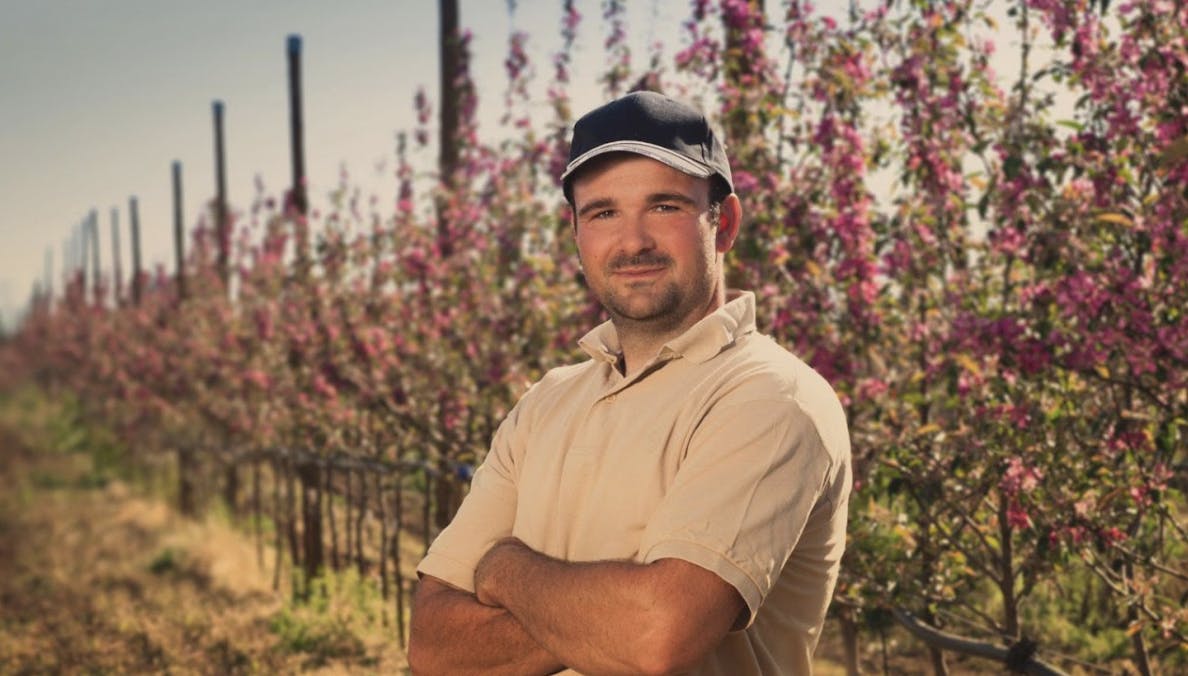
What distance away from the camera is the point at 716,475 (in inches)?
75.1

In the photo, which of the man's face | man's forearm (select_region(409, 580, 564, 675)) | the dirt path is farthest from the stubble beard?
the dirt path

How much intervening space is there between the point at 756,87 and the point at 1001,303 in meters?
1.39

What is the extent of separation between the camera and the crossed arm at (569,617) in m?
1.87

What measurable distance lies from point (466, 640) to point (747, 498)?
0.71 m

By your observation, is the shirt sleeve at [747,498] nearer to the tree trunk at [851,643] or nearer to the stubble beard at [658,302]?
the stubble beard at [658,302]

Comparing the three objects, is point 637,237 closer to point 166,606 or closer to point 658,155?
point 658,155

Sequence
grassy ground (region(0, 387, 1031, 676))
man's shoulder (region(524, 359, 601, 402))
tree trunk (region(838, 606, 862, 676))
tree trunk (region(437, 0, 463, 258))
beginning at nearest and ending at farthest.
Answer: man's shoulder (region(524, 359, 601, 402))
tree trunk (region(838, 606, 862, 676))
grassy ground (region(0, 387, 1031, 676))
tree trunk (region(437, 0, 463, 258))

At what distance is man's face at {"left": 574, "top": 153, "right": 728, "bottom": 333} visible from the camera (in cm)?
217

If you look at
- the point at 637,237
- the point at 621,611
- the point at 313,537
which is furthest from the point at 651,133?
the point at 313,537

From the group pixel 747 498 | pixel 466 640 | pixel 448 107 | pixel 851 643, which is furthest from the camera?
pixel 448 107

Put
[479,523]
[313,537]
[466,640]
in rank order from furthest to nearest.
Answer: [313,537] < [479,523] < [466,640]

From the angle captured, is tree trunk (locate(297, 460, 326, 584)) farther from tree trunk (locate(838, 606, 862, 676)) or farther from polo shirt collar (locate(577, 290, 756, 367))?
polo shirt collar (locate(577, 290, 756, 367))

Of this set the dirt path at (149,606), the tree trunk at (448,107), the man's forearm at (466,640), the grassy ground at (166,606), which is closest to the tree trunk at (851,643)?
the grassy ground at (166,606)

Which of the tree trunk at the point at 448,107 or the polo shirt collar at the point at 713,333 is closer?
the polo shirt collar at the point at 713,333
